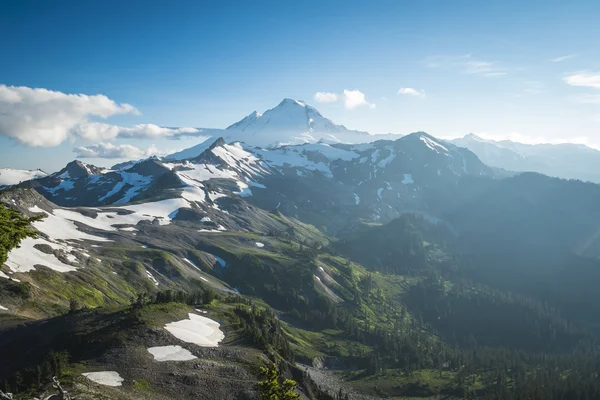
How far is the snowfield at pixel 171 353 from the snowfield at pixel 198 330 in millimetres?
5400

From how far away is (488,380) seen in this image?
186500 mm

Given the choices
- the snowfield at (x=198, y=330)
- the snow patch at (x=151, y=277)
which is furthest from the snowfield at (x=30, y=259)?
the snowfield at (x=198, y=330)

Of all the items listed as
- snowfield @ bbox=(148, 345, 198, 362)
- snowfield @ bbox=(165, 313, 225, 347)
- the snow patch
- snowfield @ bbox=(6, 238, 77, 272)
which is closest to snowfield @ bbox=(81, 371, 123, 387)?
snowfield @ bbox=(148, 345, 198, 362)

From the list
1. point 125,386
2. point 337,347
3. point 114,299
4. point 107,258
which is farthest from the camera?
point 337,347

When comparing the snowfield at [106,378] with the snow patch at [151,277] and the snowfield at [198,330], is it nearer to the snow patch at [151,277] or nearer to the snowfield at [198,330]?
the snowfield at [198,330]

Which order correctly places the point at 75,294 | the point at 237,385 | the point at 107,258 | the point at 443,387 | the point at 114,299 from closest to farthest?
1. the point at 237,385
2. the point at 75,294
3. the point at 114,299
4. the point at 443,387
5. the point at 107,258

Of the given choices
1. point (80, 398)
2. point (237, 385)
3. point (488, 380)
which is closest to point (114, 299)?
point (237, 385)

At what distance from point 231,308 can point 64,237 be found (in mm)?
112252

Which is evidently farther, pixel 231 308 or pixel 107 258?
pixel 107 258

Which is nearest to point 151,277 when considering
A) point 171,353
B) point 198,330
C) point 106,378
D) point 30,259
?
point 30,259

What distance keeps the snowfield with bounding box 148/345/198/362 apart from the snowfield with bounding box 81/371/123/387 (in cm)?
1020

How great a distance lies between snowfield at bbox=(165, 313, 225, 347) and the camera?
8525 centimetres

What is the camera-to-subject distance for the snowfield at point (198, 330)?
85.2 metres

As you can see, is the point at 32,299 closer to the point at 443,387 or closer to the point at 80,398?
the point at 80,398
